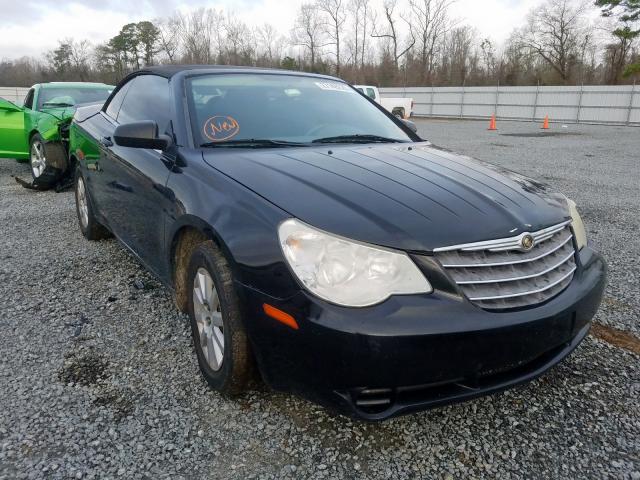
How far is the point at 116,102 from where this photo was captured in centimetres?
400

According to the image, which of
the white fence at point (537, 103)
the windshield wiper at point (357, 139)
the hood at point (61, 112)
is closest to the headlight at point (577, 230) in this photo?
the windshield wiper at point (357, 139)

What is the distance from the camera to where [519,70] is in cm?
4450

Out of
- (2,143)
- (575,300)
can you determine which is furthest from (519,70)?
(575,300)

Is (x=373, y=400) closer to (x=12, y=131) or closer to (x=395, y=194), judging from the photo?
(x=395, y=194)

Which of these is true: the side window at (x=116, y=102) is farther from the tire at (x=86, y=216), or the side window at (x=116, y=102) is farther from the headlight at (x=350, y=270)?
the headlight at (x=350, y=270)

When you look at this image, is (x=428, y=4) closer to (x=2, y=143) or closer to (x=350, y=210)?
(x=2, y=143)

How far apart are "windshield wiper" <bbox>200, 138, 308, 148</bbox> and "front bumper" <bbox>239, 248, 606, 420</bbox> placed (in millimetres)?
971

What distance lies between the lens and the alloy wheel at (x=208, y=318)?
86.0 inches

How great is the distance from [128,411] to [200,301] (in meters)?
0.55

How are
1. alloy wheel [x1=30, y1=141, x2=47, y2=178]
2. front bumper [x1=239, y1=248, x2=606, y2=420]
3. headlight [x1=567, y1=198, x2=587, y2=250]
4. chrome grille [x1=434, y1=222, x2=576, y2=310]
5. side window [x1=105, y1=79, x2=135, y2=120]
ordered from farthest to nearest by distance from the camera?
alloy wheel [x1=30, y1=141, x2=47, y2=178]
side window [x1=105, y1=79, x2=135, y2=120]
headlight [x1=567, y1=198, x2=587, y2=250]
chrome grille [x1=434, y1=222, x2=576, y2=310]
front bumper [x1=239, y1=248, x2=606, y2=420]

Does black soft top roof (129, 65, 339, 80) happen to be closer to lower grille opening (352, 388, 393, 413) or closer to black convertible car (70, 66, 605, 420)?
black convertible car (70, 66, 605, 420)

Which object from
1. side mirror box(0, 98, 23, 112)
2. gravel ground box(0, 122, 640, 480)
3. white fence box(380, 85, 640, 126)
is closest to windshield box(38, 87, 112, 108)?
side mirror box(0, 98, 23, 112)

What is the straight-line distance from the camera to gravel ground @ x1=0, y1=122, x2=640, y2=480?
1.87m

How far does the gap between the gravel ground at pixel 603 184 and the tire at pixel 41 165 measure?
656 centimetres
